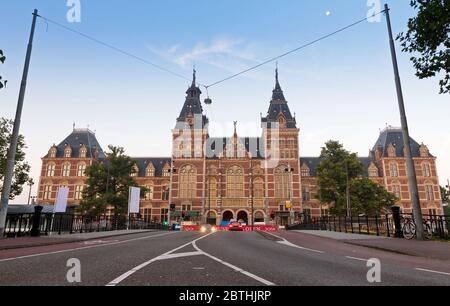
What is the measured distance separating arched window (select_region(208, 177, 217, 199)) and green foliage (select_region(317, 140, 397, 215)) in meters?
21.5

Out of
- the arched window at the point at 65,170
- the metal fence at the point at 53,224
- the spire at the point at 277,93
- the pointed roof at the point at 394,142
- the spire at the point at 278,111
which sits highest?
the spire at the point at 277,93

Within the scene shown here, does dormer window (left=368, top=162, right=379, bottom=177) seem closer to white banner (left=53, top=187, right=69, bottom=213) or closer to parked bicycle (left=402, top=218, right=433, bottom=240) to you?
parked bicycle (left=402, top=218, right=433, bottom=240)

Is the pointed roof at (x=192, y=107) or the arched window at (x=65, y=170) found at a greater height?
the pointed roof at (x=192, y=107)

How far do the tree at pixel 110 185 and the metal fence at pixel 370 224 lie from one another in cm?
2394

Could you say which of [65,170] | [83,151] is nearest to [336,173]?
[83,151]

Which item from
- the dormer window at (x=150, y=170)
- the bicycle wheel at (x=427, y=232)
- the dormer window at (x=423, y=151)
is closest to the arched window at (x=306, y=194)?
the dormer window at (x=423, y=151)

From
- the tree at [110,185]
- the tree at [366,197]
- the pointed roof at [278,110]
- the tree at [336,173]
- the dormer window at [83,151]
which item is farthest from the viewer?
the dormer window at [83,151]

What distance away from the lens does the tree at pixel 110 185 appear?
38156 millimetres

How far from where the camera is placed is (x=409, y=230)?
46.3ft

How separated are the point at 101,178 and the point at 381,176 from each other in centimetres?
5356

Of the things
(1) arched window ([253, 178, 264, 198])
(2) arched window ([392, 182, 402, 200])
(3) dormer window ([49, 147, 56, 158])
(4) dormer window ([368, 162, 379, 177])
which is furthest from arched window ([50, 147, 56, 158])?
(2) arched window ([392, 182, 402, 200])

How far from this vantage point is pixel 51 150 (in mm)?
61562

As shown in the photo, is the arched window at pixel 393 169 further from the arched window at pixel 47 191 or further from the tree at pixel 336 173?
the arched window at pixel 47 191
